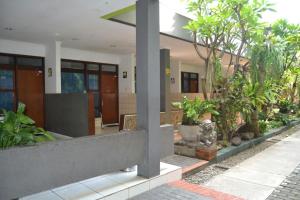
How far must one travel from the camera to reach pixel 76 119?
6801 mm

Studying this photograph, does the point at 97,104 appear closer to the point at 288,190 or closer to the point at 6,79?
the point at 6,79

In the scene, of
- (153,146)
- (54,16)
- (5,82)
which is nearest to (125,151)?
(153,146)

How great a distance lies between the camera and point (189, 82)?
14.1 metres

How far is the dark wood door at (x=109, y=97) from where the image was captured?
31.9 feet

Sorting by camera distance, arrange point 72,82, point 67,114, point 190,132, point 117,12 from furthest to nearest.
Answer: point 72,82, point 67,114, point 190,132, point 117,12

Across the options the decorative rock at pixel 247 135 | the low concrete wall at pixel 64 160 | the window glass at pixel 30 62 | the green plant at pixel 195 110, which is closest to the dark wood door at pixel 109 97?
the window glass at pixel 30 62

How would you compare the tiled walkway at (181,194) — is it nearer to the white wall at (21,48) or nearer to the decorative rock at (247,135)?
the decorative rock at (247,135)

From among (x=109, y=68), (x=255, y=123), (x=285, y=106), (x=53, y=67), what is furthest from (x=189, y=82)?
(x=53, y=67)

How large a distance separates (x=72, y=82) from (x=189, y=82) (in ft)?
23.5

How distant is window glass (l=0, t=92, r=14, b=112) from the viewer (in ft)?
24.1

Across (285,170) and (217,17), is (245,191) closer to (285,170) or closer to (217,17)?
(285,170)

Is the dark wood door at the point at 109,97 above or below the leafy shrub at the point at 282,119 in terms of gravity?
above

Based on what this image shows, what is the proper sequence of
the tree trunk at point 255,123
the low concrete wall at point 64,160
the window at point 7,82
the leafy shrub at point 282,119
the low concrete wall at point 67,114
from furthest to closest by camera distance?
the leafy shrub at point 282,119 < the window at point 7,82 < the tree trunk at point 255,123 < the low concrete wall at point 67,114 < the low concrete wall at point 64,160

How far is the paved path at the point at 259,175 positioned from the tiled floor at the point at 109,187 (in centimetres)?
92
